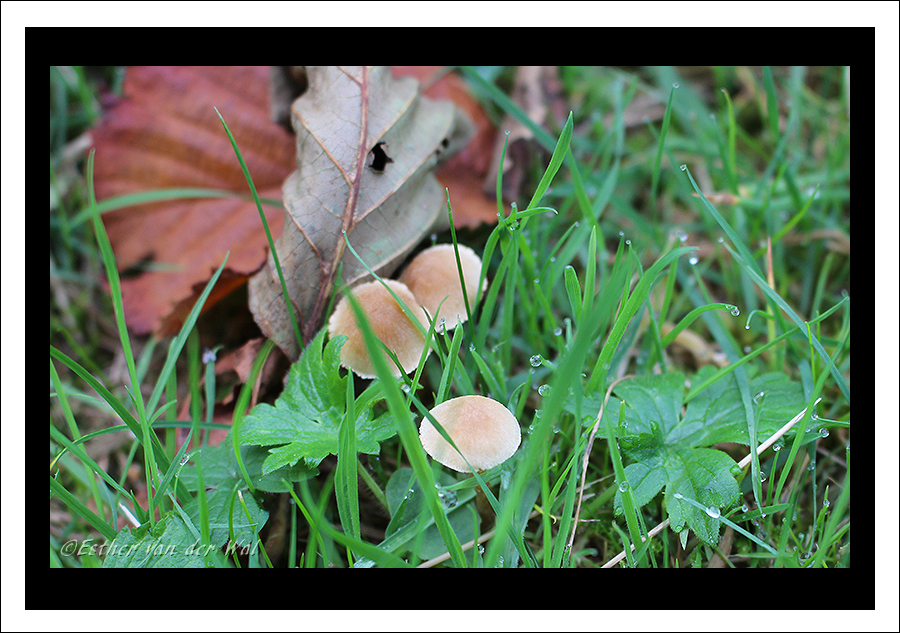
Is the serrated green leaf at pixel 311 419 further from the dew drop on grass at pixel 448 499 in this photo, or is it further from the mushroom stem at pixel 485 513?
the mushroom stem at pixel 485 513

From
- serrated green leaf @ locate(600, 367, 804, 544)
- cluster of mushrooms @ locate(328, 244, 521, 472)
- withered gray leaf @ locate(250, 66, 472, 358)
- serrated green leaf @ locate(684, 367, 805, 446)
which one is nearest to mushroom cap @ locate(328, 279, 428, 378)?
cluster of mushrooms @ locate(328, 244, 521, 472)

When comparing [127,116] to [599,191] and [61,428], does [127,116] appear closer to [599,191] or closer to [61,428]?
[61,428]

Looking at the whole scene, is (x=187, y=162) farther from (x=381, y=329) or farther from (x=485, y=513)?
(x=485, y=513)

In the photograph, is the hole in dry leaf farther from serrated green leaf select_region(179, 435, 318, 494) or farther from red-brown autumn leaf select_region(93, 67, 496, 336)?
serrated green leaf select_region(179, 435, 318, 494)

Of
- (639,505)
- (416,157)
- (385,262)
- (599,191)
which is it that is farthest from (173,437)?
(599,191)

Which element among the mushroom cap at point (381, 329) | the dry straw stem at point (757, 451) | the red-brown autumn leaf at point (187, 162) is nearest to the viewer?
the dry straw stem at point (757, 451)

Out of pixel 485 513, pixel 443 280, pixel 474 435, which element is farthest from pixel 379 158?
pixel 485 513

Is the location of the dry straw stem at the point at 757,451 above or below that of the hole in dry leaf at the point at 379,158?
below

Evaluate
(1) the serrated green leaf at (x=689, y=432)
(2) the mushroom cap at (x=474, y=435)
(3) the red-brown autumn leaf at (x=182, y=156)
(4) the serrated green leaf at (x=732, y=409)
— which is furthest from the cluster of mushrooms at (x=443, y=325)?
(3) the red-brown autumn leaf at (x=182, y=156)

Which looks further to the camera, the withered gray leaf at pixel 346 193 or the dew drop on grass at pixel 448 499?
the withered gray leaf at pixel 346 193
